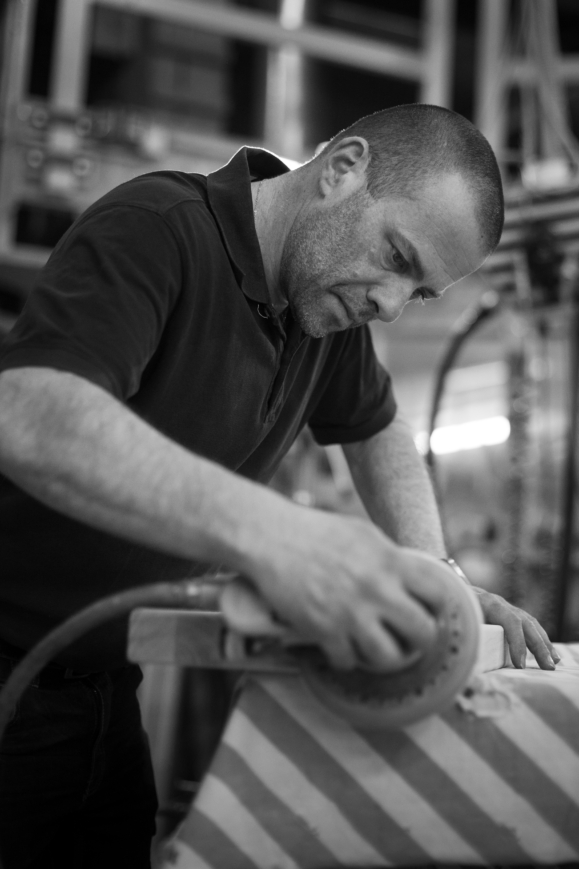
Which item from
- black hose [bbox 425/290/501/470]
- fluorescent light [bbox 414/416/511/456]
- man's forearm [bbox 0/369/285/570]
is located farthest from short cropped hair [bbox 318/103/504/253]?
fluorescent light [bbox 414/416/511/456]

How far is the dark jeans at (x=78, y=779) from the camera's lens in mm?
1177

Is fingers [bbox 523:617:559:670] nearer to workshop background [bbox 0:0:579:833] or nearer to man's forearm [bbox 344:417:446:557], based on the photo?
man's forearm [bbox 344:417:446:557]

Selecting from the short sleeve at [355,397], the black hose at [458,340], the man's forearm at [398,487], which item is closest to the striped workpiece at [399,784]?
the man's forearm at [398,487]

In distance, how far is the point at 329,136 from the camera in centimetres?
491

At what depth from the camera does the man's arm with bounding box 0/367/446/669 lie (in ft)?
2.22

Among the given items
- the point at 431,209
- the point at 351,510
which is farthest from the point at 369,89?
the point at 431,209

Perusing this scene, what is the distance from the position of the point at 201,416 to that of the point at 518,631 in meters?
0.46

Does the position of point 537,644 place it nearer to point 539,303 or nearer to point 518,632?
point 518,632

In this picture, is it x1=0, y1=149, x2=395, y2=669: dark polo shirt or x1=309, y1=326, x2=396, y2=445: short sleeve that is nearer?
x1=0, y1=149, x2=395, y2=669: dark polo shirt

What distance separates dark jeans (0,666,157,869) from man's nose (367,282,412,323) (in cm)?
62

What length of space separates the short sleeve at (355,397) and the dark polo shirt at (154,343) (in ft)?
0.63

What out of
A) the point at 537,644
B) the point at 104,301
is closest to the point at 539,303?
the point at 537,644

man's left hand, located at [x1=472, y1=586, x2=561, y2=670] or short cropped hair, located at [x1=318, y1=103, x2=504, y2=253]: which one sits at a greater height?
short cropped hair, located at [x1=318, y1=103, x2=504, y2=253]

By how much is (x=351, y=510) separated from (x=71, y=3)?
2773 mm
